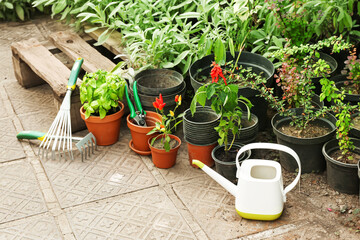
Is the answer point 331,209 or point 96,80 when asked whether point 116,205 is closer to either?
point 96,80

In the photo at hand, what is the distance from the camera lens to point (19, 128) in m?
4.19

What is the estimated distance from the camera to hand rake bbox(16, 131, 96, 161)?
3.78m

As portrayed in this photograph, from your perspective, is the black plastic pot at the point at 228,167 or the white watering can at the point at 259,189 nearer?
the white watering can at the point at 259,189

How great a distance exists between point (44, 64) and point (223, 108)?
1.90 meters

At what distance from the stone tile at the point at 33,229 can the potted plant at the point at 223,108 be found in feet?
3.81

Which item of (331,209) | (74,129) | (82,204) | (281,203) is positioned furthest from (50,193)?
(331,209)

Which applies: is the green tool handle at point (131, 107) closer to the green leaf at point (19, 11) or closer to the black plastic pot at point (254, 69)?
the black plastic pot at point (254, 69)

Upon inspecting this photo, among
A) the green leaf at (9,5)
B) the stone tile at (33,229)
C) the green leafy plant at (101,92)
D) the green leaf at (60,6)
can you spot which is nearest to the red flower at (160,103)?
the green leafy plant at (101,92)

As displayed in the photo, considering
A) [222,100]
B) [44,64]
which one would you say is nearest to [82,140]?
[44,64]

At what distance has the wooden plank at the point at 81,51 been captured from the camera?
14.4 feet

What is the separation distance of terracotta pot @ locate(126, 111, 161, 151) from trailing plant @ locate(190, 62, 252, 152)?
0.52 metres

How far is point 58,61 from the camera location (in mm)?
4543

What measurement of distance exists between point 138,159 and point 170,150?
1.13 feet

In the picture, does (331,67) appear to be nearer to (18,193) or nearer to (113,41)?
(113,41)
